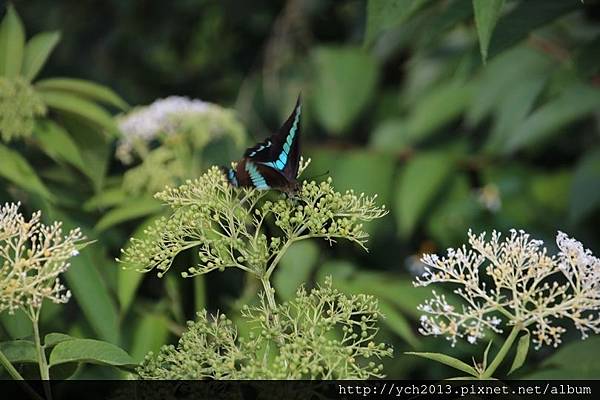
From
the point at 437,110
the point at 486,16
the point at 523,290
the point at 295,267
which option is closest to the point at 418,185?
the point at 437,110

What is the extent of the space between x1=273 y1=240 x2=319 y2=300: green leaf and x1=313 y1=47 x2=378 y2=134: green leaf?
1.30m

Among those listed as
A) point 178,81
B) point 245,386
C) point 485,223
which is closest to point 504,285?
point 245,386

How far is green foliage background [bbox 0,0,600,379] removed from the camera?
221cm

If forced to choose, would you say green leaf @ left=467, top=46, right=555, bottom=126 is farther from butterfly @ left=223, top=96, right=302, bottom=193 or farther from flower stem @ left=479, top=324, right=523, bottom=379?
flower stem @ left=479, top=324, right=523, bottom=379

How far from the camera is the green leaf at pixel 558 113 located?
323 cm

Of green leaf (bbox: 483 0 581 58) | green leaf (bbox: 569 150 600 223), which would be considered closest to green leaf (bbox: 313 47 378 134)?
green leaf (bbox: 569 150 600 223)

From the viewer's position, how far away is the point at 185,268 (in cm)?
246

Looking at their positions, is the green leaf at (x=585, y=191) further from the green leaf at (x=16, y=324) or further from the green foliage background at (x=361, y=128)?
the green leaf at (x=16, y=324)

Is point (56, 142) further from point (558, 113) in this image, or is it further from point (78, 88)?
point (558, 113)

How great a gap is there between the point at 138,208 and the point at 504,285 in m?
1.29

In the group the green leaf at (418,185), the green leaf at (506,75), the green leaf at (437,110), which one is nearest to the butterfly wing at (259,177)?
the green leaf at (418,185)

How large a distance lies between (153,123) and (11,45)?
0.43 m

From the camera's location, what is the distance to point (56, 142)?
229cm

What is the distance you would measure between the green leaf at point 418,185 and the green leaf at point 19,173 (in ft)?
4.63
